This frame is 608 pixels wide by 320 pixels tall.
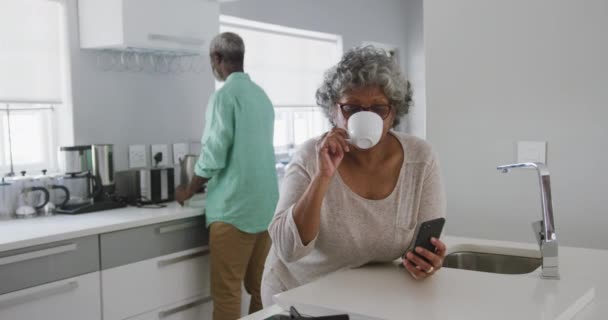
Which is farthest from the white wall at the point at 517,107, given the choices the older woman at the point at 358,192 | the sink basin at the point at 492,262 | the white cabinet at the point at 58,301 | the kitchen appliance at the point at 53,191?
the kitchen appliance at the point at 53,191

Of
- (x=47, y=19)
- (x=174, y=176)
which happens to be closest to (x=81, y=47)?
(x=47, y=19)

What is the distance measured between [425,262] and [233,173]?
1.65 metres

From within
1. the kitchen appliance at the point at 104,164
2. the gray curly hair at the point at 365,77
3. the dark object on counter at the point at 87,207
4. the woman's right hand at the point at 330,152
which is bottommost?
the dark object on counter at the point at 87,207

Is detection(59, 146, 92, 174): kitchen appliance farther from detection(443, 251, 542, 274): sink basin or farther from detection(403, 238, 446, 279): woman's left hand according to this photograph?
detection(403, 238, 446, 279): woman's left hand

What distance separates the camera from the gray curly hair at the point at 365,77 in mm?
1767

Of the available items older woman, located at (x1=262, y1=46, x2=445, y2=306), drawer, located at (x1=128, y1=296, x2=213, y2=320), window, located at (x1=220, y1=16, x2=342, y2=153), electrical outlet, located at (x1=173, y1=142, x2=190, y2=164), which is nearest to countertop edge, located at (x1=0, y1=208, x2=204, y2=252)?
drawer, located at (x1=128, y1=296, x2=213, y2=320)

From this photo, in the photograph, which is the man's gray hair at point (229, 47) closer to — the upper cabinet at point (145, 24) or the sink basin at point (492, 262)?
the upper cabinet at point (145, 24)

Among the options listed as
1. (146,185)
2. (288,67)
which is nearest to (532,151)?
(146,185)

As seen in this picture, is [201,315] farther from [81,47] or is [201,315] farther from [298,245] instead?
[298,245]

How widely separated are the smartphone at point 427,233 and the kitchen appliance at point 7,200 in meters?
2.06

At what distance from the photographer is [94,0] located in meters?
3.23

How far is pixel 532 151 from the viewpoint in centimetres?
256

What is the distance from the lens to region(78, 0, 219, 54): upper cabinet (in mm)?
3154

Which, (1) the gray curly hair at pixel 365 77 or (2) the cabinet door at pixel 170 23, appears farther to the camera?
(2) the cabinet door at pixel 170 23
